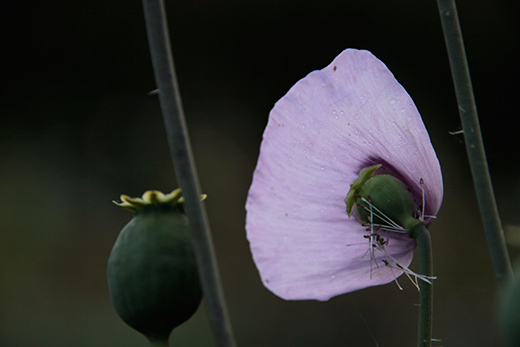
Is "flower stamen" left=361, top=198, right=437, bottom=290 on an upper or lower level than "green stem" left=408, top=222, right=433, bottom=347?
upper

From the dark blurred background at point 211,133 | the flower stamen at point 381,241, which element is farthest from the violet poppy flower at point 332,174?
the dark blurred background at point 211,133

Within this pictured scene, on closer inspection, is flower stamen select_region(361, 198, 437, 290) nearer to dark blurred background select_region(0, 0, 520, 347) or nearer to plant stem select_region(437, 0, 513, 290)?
plant stem select_region(437, 0, 513, 290)

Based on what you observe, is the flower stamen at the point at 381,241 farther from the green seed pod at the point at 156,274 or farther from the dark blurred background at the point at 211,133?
the dark blurred background at the point at 211,133

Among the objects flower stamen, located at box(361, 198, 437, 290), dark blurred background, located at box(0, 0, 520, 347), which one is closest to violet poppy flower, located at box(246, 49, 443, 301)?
flower stamen, located at box(361, 198, 437, 290)

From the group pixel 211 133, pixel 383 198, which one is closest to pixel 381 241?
pixel 383 198

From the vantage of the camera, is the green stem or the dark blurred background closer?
the green stem

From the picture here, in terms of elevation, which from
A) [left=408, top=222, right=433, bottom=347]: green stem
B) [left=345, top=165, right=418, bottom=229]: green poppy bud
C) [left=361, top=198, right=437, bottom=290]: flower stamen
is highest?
[left=345, top=165, right=418, bottom=229]: green poppy bud

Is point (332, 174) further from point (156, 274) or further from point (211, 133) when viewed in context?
point (211, 133)
